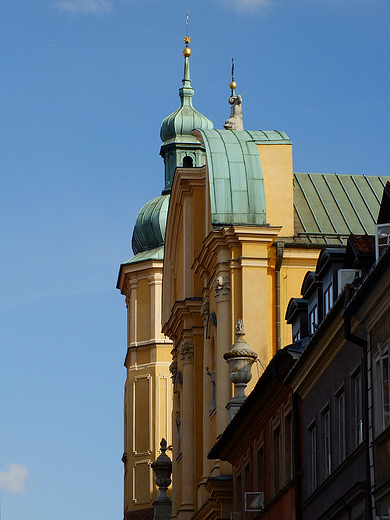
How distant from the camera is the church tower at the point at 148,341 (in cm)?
6800

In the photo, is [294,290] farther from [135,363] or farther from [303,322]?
[135,363]

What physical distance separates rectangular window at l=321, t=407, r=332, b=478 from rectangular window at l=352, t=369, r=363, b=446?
213cm

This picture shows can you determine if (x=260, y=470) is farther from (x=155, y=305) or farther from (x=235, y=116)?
(x=155, y=305)

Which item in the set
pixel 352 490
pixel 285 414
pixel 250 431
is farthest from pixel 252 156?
pixel 352 490

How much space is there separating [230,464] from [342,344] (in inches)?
622

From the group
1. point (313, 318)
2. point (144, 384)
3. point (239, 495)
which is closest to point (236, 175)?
point (239, 495)

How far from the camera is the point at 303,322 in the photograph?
1206 inches

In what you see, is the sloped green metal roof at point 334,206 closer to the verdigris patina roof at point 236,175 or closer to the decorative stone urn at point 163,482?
the verdigris patina roof at point 236,175

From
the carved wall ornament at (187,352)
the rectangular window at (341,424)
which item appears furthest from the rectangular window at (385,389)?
the carved wall ornament at (187,352)

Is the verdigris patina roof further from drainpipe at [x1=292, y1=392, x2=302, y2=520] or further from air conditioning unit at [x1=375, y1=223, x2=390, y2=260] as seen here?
air conditioning unit at [x1=375, y1=223, x2=390, y2=260]

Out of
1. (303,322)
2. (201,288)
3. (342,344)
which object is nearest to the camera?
(342,344)

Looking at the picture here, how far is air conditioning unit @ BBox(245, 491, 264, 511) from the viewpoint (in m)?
31.3

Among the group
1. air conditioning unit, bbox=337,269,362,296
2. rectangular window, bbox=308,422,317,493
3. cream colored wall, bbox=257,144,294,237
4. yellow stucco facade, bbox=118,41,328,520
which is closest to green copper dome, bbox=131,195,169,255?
yellow stucco facade, bbox=118,41,328,520

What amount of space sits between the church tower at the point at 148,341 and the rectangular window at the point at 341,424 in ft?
143
